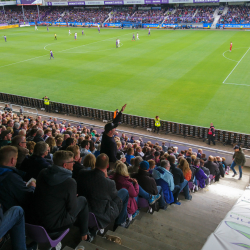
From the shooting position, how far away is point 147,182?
253 inches

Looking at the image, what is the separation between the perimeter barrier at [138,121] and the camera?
16.5m

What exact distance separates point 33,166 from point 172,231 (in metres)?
3.24

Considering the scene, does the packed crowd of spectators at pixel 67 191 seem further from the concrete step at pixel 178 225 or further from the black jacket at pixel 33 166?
the concrete step at pixel 178 225

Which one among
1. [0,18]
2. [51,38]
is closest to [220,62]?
[51,38]

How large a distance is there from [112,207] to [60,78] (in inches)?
1037

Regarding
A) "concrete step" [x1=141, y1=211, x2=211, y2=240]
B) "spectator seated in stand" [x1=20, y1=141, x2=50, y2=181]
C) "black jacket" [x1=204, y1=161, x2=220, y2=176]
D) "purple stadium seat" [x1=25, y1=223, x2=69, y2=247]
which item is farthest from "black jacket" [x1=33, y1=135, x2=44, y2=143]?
"black jacket" [x1=204, y1=161, x2=220, y2=176]

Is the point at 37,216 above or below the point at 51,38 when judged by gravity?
above

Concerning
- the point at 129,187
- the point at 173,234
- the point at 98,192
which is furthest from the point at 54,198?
the point at 173,234

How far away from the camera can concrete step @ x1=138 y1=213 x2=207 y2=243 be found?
5.74 m

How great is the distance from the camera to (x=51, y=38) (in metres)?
54.6

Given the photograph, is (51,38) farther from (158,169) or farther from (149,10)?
(158,169)

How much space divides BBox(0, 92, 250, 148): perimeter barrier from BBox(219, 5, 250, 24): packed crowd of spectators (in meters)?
47.2

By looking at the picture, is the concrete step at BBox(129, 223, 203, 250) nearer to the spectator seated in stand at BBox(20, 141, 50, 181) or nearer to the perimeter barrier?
the spectator seated in stand at BBox(20, 141, 50, 181)

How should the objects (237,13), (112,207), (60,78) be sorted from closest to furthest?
(112,207) → (60,78) → (237,13)
